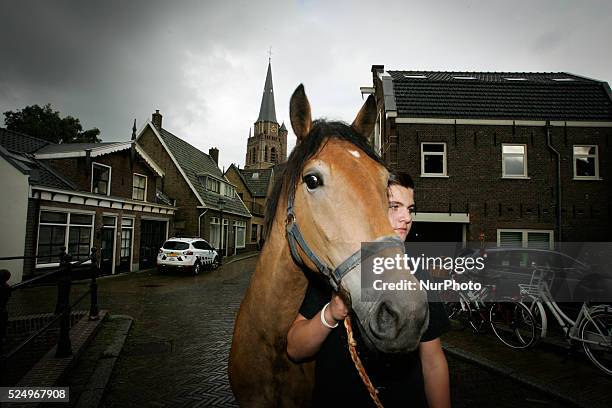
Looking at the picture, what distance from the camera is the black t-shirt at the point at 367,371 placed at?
154cm

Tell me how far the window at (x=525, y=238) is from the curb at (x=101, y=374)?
525 inches

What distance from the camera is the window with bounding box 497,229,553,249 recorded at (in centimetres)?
1288

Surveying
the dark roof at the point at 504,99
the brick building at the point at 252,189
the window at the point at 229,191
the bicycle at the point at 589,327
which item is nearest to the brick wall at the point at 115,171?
the window at the point at 229,191

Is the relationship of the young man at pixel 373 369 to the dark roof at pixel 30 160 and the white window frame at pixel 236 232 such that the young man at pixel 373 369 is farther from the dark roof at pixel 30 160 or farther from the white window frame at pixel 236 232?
the white window frame at pixel 236 232

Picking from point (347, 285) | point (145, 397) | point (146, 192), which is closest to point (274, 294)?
point (347, 285)

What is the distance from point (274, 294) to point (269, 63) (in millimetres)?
69965

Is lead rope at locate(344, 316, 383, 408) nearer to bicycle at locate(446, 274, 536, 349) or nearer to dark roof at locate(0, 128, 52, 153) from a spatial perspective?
bicycle at locate(446, 274, 536, 349)

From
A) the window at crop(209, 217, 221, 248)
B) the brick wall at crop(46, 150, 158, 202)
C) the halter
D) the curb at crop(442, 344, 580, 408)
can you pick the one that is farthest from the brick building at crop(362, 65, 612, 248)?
the window at crop(209, 217, 221, 248)

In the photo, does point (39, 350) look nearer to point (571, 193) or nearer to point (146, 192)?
point (146, 192)

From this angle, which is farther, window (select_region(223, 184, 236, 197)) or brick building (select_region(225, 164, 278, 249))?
brick building (select_region(225, 164, 278, 249))

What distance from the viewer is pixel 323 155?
157 centimetres

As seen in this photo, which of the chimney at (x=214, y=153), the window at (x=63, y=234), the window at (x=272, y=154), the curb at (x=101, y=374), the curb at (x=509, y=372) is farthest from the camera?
the window at (x=272, y=154)

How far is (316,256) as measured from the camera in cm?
144

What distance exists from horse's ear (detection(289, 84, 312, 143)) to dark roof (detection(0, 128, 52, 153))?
1693 centimetres
